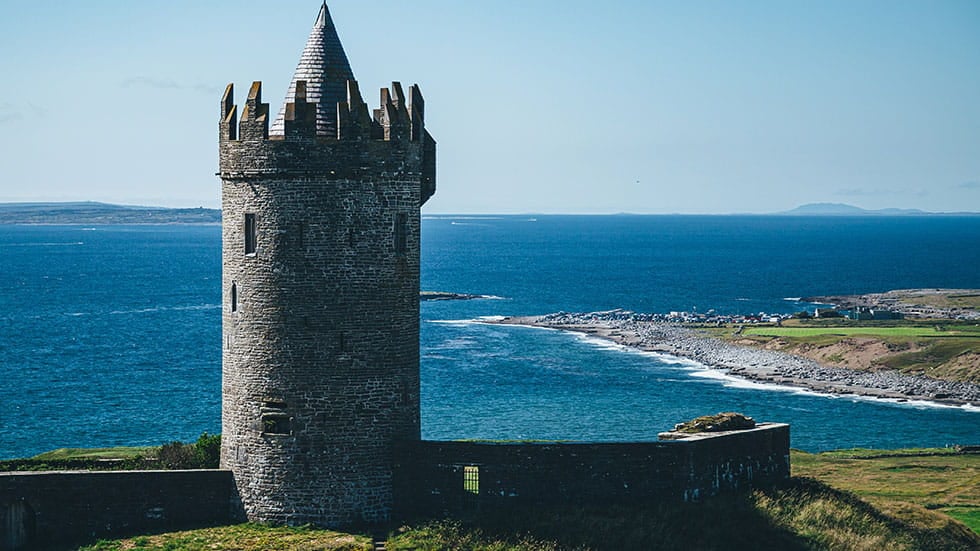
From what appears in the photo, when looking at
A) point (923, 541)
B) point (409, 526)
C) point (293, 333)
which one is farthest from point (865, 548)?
point (293, 333)

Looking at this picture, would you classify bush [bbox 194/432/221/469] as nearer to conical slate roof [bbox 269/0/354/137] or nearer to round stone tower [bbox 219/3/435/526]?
round stone tower [bbox 219/3/435/526]

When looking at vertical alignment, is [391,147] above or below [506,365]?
above

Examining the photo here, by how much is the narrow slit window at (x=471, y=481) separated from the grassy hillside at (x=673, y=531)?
0.59 metres

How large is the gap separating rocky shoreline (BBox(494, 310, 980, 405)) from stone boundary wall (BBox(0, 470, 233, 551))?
75.0 meters

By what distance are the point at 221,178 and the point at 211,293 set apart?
15531 centimetres

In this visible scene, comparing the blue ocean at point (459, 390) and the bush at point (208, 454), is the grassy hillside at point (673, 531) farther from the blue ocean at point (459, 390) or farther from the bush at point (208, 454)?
the blue ocean at point (459, 390)

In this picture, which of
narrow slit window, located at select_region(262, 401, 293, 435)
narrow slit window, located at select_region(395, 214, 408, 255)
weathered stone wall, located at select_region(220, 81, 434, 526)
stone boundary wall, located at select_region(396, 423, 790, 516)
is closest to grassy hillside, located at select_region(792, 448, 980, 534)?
stone boundary wall, located at select_region(396, 423, 790, 516)

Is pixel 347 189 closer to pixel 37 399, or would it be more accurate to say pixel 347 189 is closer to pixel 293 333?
pixel 293 333

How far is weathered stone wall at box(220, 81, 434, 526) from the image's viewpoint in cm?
2397

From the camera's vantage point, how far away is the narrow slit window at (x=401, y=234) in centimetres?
2467

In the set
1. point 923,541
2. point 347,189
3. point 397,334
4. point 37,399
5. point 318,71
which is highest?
point 318,71

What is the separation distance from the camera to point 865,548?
82.5 ft

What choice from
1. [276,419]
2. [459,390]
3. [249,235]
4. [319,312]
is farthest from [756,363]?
[249,235]

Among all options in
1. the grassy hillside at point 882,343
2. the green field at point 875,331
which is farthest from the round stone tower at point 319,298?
the green field at point 875,331
